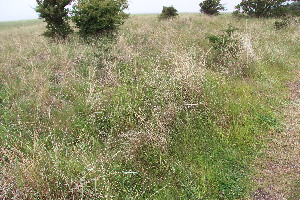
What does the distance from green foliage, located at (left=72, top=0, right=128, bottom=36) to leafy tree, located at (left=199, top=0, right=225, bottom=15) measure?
31.9ft

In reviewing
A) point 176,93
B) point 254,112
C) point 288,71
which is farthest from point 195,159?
point 288,71

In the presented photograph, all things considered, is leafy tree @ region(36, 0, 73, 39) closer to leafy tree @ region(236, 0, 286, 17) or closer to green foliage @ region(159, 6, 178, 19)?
green foliage @ region(159, 6, 178, 19)

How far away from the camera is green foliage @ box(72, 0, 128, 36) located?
8.05 metres

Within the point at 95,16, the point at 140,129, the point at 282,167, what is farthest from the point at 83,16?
the point at 282,167

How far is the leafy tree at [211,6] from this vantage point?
15.5 m

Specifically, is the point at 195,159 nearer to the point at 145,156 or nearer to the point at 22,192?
the point at 145,156

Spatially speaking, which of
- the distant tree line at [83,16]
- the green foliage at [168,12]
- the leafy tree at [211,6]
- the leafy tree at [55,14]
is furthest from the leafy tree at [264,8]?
the leafy tree at [55,14]

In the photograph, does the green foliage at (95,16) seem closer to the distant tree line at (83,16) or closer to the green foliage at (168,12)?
the distant tree line at (83,16)

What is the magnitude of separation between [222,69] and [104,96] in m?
3.37

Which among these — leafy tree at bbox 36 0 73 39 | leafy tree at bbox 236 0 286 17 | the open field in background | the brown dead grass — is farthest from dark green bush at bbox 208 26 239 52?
leafy tree at bbox 236 0 286 17

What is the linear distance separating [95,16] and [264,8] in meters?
12.2

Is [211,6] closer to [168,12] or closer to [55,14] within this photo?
[168,12]

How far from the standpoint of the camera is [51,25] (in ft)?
29.3

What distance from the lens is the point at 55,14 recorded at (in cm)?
866
